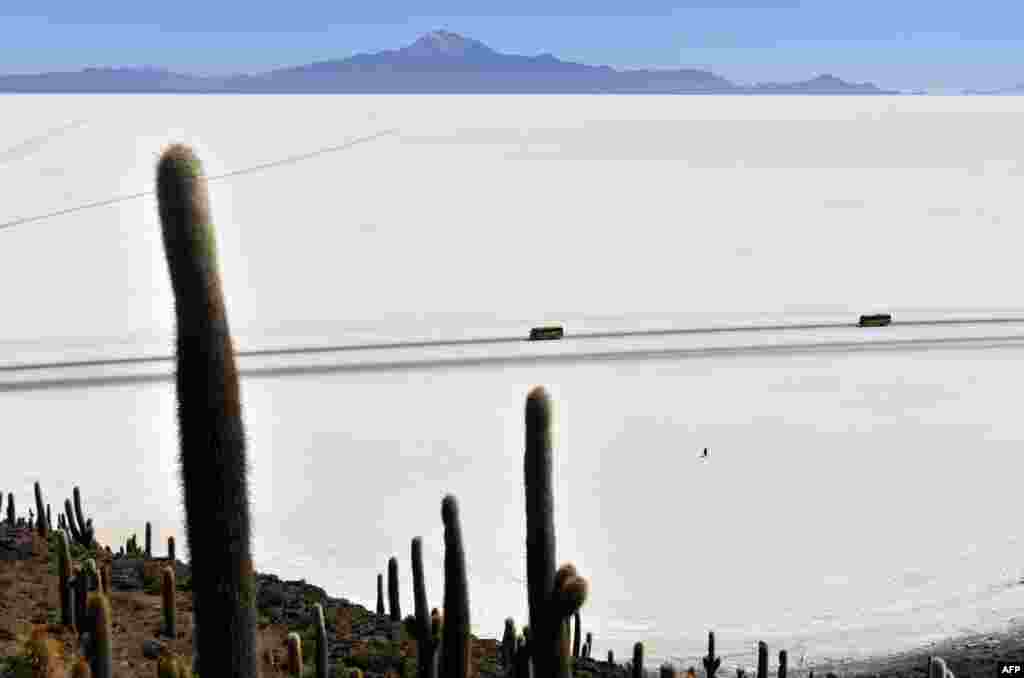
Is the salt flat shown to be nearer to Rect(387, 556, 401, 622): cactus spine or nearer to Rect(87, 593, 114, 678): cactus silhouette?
Rect(387, 556, 401, 622): cactus spine

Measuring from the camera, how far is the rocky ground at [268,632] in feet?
47.6

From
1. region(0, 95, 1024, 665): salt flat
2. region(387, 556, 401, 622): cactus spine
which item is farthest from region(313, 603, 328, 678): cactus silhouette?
region(0, 95, 1024, 665): salt flat

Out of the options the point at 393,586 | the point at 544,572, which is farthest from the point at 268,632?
the point at 544,572

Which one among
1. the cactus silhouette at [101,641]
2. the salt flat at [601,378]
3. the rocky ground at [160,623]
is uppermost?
the salt flat at [601,378]

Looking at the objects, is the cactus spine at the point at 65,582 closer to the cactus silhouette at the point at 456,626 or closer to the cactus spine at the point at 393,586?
the cactus spine at the point at 393,586

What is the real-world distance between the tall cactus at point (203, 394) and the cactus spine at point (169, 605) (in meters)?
8.80

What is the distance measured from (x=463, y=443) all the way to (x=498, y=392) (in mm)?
6137

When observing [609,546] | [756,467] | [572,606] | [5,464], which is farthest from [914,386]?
[572,606]

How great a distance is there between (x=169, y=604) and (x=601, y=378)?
2741cm

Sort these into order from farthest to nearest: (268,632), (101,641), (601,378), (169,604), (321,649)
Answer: (601,378) < (268,632) < (169,604) < (321,649) < (101,641)

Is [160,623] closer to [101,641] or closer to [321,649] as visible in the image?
[321,649]

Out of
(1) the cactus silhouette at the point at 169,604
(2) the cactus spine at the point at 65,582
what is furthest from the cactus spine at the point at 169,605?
(2) the cactus spine at the point at 65,582

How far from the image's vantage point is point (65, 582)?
47.6ft

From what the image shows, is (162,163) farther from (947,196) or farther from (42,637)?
(947,196)
